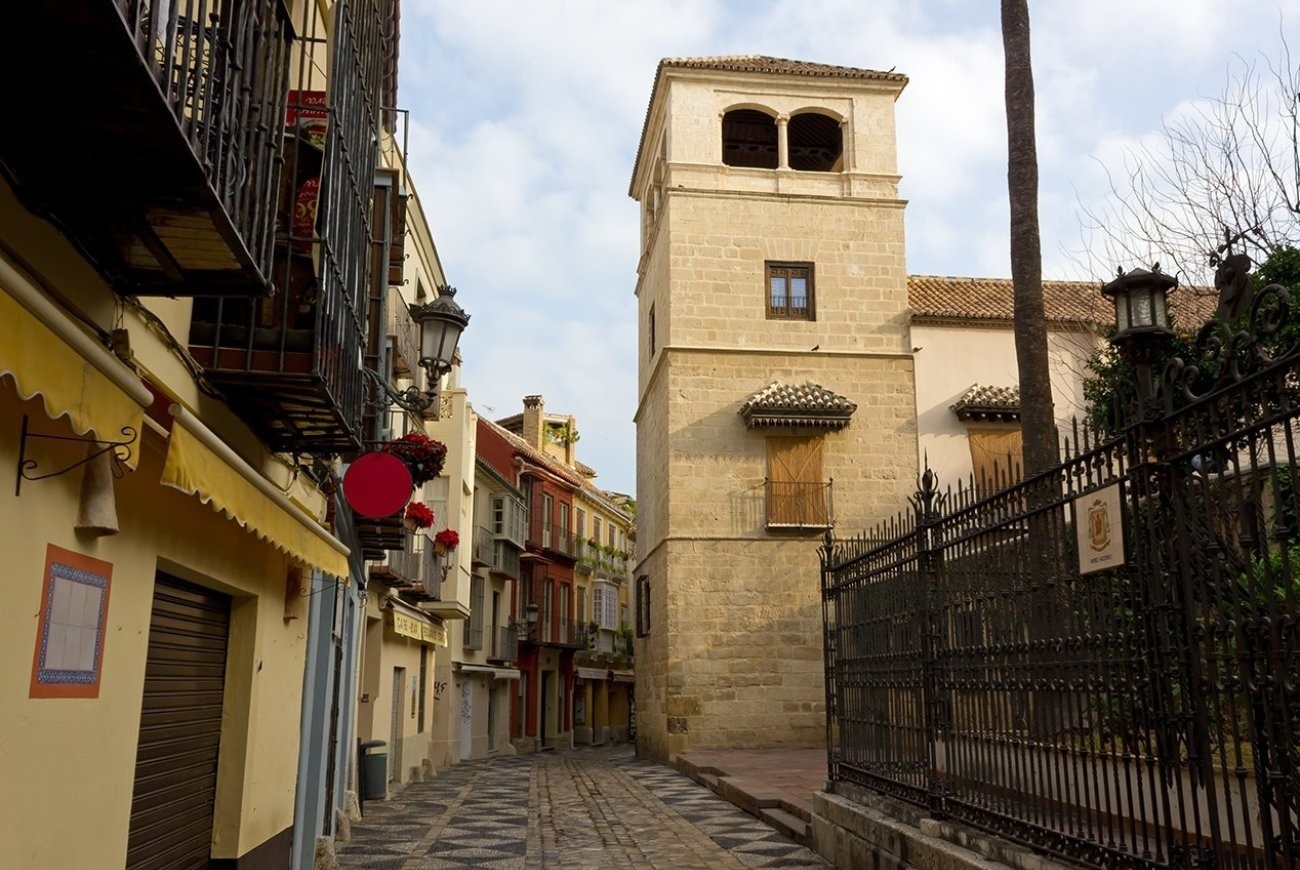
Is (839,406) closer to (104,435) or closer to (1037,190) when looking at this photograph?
(1037,190)

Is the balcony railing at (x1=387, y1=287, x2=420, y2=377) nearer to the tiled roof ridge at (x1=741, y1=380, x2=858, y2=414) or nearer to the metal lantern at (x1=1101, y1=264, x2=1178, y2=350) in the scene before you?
the tiled roof ridge at (x1=741, y1=380, x2=858, y2=414)

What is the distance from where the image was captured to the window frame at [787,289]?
2362 cm

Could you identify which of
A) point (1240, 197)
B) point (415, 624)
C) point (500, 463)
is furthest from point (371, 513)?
point (500, 463)

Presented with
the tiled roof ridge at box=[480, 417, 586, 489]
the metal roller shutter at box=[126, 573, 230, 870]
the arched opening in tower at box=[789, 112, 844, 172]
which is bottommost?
the metal roller shutter at box=[126, 573, 230, 870]

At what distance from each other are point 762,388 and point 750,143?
283 inches

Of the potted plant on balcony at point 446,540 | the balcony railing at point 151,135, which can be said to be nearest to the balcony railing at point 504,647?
the potted plant on balcony at point 446,540

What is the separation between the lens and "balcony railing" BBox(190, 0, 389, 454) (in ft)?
19.4

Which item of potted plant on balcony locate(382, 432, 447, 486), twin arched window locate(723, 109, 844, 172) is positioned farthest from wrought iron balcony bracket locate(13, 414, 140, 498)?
twin arched window locate(723, 109, 844, 172)

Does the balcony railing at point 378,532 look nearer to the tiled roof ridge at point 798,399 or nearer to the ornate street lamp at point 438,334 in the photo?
the ornate street lamp at point 438,334

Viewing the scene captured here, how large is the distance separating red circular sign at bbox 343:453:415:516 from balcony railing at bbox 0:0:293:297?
2.84m

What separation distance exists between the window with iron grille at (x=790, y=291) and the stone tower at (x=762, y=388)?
0.10 ft

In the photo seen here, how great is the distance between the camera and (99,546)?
443cm

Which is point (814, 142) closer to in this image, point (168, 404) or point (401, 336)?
point (401, 336)

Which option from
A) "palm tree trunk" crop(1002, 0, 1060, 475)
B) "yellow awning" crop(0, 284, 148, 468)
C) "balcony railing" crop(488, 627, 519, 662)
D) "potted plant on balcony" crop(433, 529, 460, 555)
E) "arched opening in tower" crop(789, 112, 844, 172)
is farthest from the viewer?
"balcony railing" crop(488, 627, 519, 662)
